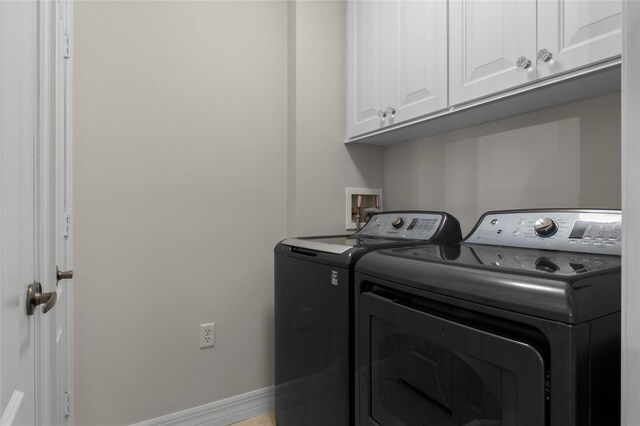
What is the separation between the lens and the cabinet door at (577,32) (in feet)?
3.02

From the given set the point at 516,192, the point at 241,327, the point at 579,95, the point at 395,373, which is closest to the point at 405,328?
the point at 395,373

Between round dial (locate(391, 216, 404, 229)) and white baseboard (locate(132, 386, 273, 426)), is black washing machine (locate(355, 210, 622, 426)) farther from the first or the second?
white baseboard (locate(132, 386, 273, 426))

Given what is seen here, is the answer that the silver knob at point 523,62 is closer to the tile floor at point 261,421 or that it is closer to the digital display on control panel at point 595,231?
the digital display on control panel at point 595,231

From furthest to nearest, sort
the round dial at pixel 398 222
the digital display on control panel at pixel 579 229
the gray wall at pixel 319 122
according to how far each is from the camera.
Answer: the gray wall at pixel 319 122 → the round dial at pixel 398 222 → the digital display on control panel at pixel 579 229

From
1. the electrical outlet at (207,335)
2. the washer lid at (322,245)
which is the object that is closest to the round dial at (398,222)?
the washer lid at (322,245)

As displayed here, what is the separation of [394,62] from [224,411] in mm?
1868

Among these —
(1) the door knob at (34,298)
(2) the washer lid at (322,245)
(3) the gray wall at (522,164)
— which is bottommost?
(1) the door knob at (34,298)

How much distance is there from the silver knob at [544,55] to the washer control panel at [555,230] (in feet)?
1.52

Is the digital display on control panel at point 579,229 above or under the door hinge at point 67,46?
under

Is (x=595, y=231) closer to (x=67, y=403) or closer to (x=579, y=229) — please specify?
(x=579, y=229)

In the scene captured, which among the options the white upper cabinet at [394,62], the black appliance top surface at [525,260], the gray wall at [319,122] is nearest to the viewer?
the black appliance top surface at [525,260]

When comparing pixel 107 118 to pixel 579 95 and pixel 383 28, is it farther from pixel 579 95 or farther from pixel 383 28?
pixel 579 95

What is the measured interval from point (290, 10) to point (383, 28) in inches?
22.9

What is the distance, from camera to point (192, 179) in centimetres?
171
